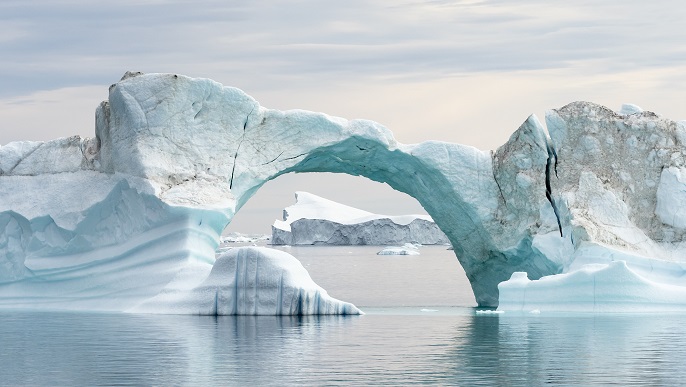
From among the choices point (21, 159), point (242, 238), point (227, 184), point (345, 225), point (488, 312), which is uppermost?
point (242, 238)

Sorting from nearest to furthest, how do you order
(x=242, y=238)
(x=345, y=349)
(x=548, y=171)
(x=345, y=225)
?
(x=345, y=349), (x=548, y=171), (x=345, y=225), (x=242, y=238)

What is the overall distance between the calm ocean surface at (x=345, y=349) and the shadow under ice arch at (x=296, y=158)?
5.98 ft

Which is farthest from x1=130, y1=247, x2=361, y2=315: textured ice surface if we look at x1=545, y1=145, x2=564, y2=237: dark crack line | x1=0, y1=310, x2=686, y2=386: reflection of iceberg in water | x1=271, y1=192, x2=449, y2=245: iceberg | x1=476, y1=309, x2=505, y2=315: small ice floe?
x1=271, y1=192, x2=449, y2=245: iceberg

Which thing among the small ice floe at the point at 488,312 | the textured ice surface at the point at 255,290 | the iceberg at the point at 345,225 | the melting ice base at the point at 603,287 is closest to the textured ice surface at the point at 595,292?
the melting ice base at the point at 603,287

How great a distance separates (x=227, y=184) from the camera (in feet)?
70.6

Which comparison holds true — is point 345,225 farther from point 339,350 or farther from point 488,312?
point 339,350

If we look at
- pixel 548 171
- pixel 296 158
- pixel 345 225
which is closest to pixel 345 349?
pixel 296 158

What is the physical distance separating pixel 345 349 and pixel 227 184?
699cm

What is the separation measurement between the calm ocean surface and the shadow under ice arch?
1.82 m

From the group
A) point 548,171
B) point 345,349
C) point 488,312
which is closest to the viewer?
point 345,349

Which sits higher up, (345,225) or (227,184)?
(345,225)

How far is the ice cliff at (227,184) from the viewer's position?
20.9 metres

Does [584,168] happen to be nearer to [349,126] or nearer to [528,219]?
[528,219]

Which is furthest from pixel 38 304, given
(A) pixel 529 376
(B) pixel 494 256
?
(A) pixel 529 376
